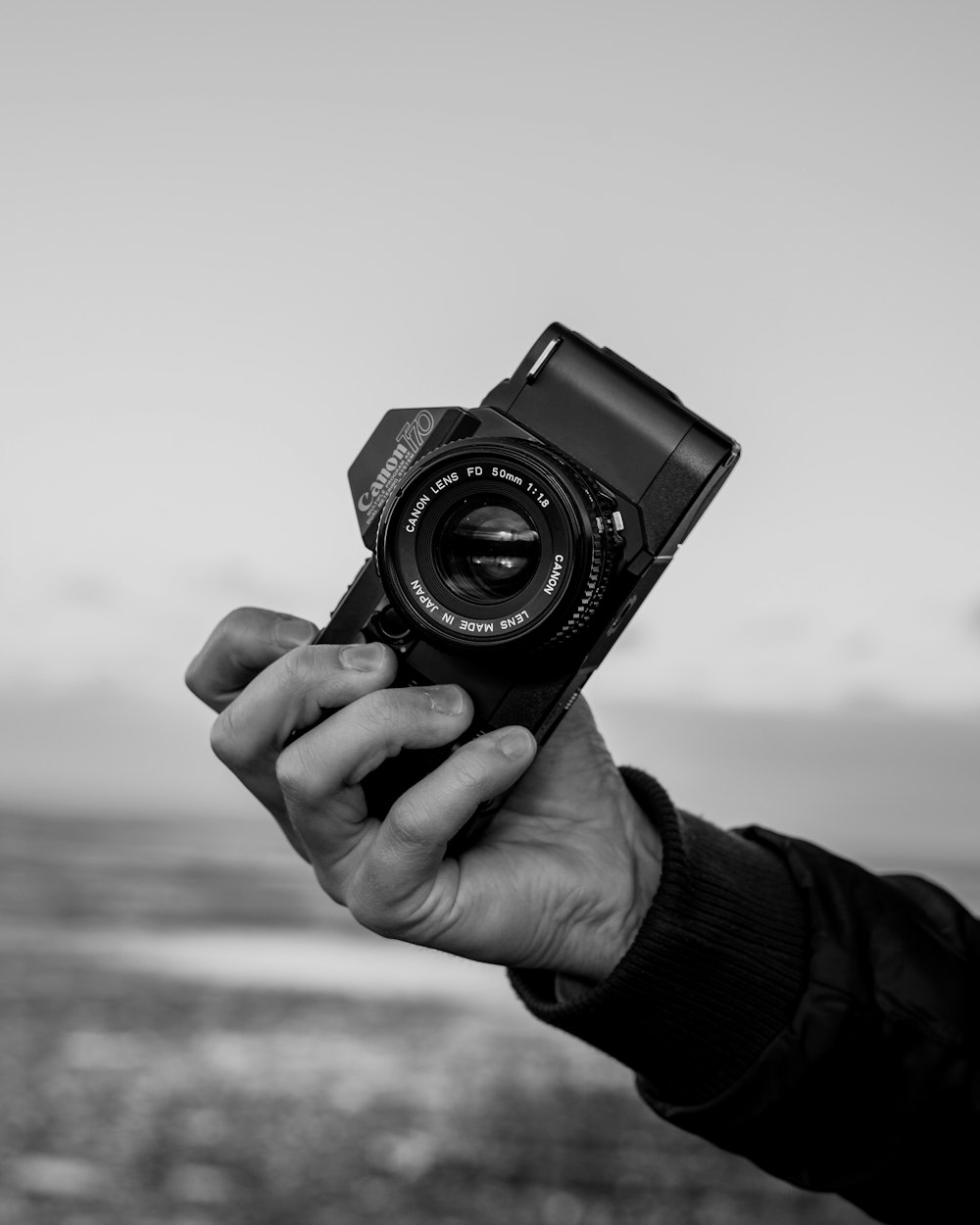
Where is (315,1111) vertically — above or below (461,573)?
below

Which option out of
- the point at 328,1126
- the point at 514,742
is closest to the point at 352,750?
the point at 514,742

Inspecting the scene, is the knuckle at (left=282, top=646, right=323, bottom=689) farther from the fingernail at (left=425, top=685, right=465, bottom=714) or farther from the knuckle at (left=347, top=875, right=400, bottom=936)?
the knuckle at (left=347, top=875, right=400, bottom=936)

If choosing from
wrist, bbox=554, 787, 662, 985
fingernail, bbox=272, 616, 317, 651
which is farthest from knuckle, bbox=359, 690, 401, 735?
wrist, bbox=554, 787, 662, 985

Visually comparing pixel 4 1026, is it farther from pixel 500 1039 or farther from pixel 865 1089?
pixel 865 1089

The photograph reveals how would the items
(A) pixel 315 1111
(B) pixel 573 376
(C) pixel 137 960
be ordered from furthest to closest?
(C) pixel 137 960
(A) pixel 315 1111
(B) pixel 573 376

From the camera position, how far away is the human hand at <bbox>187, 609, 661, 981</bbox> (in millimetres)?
1402

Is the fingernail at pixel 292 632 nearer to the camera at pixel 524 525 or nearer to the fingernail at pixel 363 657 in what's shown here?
the camera at pixel 524 525

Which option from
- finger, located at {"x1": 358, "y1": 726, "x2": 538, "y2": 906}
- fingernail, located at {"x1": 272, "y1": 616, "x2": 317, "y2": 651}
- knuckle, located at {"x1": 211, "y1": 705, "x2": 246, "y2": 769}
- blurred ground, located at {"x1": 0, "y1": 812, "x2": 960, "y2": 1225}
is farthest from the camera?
blurred ground, located at {"x1": 0, "y1": 812, "x2": 960, "y2": 1225}

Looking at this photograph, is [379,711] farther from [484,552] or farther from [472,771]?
[484,552]

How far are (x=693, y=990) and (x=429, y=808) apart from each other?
50 cm

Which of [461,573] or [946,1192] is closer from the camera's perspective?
[461,573]

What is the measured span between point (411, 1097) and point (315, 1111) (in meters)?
0.55

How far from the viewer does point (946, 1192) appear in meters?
1.63

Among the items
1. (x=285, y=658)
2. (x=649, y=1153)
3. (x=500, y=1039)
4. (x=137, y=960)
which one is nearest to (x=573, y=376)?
(x=285, y=658)
